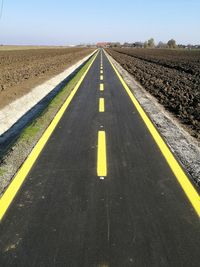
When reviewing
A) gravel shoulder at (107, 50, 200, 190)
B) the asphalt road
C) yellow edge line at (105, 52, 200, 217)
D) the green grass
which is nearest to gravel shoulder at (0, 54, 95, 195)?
the green grass

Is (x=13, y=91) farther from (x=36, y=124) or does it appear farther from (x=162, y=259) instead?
(x=162, y=259)

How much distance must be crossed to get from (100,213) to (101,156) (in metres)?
2.31

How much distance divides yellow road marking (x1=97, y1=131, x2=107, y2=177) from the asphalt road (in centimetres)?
5

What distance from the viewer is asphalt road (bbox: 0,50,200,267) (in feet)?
11.6

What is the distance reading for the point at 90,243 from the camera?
3.74 metres

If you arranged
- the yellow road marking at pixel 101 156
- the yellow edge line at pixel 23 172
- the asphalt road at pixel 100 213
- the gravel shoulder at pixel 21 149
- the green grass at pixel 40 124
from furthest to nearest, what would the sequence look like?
the green grass at pixel 40 124
the yellow road marking at pixel 101 156
the gravel shoulder at pixel 21 149
the yellow edge line at pixel 23 172
the asphalt road at pixel 100 213

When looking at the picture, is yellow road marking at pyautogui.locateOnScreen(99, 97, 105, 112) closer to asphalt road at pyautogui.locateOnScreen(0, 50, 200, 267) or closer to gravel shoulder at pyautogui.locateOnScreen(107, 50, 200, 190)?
gravel shoulder at pyautogui.locateOnScreen(107, 50, 200, 190)

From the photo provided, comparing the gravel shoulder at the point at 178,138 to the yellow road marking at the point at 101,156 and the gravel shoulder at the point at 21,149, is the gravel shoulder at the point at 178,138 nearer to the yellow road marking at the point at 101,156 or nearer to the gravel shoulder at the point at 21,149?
the yellow road marking at the point at 101,156

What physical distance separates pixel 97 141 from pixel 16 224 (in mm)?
3801

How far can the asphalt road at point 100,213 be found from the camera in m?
3.54

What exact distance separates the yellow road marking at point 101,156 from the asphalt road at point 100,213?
0.15 ft

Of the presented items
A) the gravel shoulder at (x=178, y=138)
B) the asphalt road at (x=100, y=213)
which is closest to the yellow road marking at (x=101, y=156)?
the asphalt road at (x=100, y=213)

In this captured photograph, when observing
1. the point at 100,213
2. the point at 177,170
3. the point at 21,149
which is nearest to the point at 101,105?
the point at 21,149

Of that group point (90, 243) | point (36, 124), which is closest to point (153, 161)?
point (90, 243)
